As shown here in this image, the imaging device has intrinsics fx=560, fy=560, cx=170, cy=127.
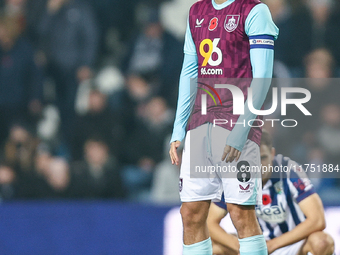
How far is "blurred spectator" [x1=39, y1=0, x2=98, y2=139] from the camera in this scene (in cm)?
721

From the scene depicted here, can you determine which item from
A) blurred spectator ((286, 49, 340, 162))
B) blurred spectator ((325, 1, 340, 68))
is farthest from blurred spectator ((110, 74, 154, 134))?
blurred spectator ((325, 1, 340, 68))

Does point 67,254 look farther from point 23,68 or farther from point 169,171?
point 23,68

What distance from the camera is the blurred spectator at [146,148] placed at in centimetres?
659

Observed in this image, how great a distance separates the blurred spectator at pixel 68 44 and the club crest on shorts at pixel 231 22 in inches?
166

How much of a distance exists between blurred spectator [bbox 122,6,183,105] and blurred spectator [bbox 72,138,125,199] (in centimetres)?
110

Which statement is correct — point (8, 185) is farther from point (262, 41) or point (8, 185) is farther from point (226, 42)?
point (262, 41)

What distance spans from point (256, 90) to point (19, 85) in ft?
15.3

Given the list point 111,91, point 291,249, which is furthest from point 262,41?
point 111,91

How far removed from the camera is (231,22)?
3.21m

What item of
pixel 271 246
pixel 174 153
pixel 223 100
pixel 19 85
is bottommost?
pixel 271 246

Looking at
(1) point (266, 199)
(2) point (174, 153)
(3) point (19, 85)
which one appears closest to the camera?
(2) point (174, 153)

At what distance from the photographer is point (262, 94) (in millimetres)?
3090

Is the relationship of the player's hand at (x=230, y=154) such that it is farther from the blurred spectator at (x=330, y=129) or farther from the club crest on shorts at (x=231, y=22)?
the blurred spectator at (x=330, y=129)

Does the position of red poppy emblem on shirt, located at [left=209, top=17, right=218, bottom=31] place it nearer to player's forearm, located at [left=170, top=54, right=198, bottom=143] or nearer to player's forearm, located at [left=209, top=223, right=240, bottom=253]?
player's forearm, located at [left=170, top=54, right=198, bottom=143]
